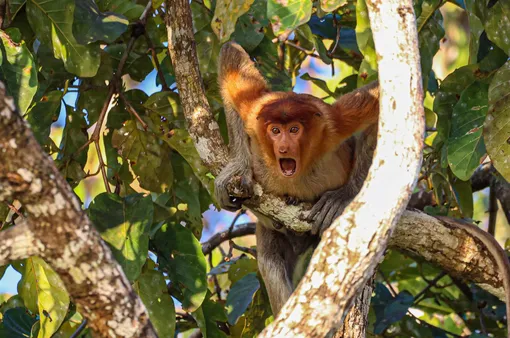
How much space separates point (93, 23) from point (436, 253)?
2.05m

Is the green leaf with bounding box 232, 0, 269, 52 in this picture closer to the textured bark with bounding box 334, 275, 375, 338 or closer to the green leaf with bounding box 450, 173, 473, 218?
the green leaf with bounding box 450, 173, 473, 218

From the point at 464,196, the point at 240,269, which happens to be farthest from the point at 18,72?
the point at 464,196

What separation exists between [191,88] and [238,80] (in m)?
0.39

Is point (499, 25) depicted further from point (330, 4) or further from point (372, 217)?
point (372, 217)

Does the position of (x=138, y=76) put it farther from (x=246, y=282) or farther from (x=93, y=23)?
(x=246, y=282)

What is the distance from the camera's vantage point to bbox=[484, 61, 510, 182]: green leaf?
3914mm

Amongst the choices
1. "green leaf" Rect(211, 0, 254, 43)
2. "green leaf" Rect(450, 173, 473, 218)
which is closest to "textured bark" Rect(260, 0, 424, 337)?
"green leaf" Rect(211, 0, 254, 43)

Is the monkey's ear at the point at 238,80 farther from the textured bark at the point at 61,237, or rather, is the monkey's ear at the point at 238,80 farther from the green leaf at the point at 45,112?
the textured bark at the point at 61,237

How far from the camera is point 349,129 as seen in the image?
13.6ft

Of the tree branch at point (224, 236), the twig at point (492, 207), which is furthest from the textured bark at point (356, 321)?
the twig at point (492, 207)

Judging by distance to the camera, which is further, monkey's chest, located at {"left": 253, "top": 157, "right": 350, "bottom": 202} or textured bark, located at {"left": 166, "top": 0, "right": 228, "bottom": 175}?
monkey's chest, located at {"left": 253, "top": 157, "right": 350, "bottom": 202}

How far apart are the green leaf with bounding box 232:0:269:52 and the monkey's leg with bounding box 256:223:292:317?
3.53ft

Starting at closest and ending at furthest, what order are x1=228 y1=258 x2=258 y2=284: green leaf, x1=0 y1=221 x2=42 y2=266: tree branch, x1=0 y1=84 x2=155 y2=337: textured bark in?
x1=0 y1=84 x2=155 y2=337: textured bark < x1=0 y1=221 x2=42 y2=266: tree branch < x1=228 y1=258 x2=258 y2=284: green leaf

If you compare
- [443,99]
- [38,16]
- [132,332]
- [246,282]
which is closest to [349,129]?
[443,99]
